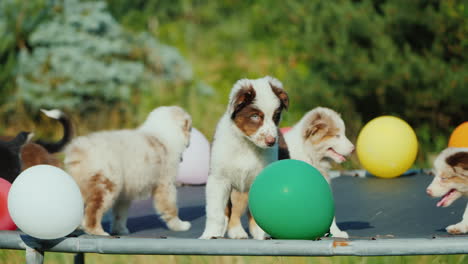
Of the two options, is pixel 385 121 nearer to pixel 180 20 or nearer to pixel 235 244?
pixel 235 244

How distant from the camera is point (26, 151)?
680 cm

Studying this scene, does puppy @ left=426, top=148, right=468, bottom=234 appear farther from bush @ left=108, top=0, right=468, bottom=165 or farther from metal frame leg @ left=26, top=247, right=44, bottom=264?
bush @ left=108, top=0, right=468, bottom=165

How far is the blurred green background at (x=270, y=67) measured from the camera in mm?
10875

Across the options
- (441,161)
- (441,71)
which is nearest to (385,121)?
(441,71)

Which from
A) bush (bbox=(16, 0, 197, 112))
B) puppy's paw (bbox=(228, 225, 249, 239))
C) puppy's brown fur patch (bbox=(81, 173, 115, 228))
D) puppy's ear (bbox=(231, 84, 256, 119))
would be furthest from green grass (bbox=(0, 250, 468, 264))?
bush (bbox=(16, 0, 197, 112))

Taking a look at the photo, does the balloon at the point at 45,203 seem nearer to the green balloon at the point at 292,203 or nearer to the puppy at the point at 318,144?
the green balloon at the point at 292,203

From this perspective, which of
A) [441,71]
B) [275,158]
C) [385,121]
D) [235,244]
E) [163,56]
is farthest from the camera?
[163,56]

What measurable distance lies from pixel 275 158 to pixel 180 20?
13.4m

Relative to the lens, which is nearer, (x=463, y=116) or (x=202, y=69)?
(x=463, y=116)

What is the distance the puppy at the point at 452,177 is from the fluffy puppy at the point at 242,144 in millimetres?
1215

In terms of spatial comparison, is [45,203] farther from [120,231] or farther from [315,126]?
[315,126]

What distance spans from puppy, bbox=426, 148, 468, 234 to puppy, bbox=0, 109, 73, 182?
3113 millimetres

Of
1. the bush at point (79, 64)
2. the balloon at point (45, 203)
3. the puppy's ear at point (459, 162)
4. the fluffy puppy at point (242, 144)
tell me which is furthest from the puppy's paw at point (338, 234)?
the bush at point (79, 64)

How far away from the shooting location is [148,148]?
5.86 metres
